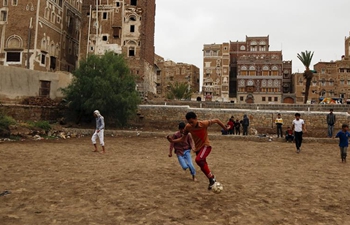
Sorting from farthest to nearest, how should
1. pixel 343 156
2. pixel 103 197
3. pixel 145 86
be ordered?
pixel 145 86
pixel 343 156
pixel 103 197

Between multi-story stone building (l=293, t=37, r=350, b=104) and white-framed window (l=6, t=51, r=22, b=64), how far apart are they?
54.9m

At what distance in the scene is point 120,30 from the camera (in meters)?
40.8

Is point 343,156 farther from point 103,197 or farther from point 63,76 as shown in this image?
point 63,76

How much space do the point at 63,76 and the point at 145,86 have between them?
51.2 feet

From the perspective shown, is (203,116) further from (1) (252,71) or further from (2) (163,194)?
(1) (252,71)

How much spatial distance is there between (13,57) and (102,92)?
19427mm

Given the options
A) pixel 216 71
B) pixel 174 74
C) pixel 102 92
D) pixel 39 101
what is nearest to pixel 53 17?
pixel 39 101

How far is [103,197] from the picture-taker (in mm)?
5422

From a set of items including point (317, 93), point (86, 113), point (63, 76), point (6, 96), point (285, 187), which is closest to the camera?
point (285, 187)

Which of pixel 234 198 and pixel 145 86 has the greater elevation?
pixel 145 86

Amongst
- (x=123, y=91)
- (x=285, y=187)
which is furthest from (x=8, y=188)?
(x=123, y=91)

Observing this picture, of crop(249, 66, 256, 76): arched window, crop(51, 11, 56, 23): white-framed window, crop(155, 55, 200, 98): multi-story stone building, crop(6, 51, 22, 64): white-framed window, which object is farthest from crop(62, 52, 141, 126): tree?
crop(155, 55, 200, 98): multi-story stone building

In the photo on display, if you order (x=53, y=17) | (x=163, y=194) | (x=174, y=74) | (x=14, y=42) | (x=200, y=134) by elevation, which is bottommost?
(x=163, y=194)

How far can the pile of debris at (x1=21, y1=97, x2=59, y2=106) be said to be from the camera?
77.4ft
